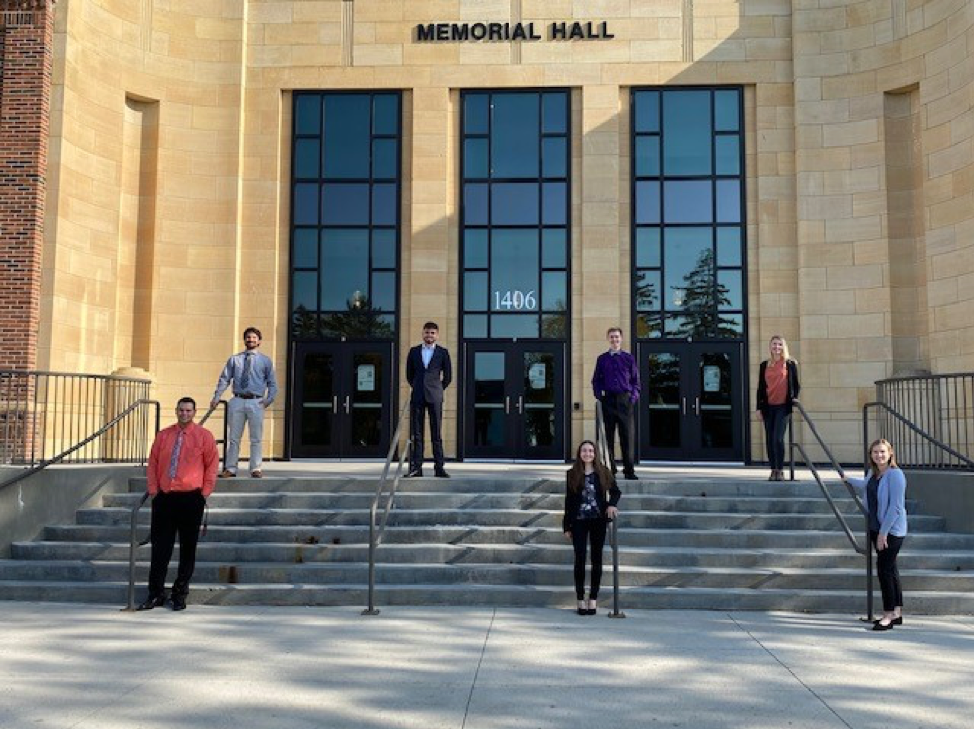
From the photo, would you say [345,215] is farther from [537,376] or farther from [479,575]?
[479,575]

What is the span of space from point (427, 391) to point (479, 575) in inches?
116

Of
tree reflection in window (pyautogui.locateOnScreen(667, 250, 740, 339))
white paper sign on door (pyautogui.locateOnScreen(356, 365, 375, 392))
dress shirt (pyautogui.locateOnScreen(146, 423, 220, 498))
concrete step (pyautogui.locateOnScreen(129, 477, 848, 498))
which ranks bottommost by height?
concrete step (pyautogui.locateOnScreen(129, 477, 848, 498))

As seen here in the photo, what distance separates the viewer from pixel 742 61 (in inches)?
692

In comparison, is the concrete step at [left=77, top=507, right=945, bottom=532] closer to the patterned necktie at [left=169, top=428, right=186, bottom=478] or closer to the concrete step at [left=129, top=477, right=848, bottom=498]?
the concrete step at [left=129, top=477, right=848, bottom=498]

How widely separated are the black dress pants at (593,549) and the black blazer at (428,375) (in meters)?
3.58

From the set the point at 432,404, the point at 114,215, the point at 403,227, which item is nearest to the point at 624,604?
the point at 432,404

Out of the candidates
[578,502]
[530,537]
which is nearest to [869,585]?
[578,502]

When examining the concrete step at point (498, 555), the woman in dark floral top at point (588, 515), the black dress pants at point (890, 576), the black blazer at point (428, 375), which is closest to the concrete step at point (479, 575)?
the concrete step at point (498, 555)

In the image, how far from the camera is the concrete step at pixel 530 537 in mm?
9594

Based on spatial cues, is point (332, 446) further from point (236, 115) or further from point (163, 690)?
point (163, 690)

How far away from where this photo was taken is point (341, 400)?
17.4 metres

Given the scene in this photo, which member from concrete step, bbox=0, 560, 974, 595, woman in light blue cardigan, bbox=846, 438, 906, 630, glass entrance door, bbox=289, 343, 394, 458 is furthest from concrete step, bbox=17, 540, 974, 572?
glass entrance door, bbox=289, 343, 394, 458

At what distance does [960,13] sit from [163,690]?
16156mm

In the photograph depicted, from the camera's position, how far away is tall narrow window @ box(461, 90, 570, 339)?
17516 millimetres
